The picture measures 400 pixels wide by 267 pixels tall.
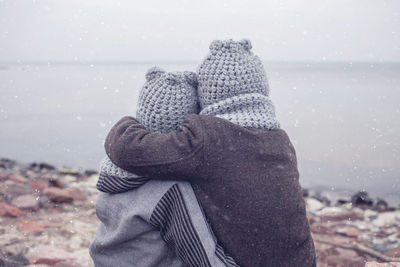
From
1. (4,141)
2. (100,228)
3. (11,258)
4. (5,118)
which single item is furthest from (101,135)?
(100,228)

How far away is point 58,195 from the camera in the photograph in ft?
20.3

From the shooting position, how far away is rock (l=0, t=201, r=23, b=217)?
526cm

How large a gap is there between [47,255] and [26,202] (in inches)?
73.3

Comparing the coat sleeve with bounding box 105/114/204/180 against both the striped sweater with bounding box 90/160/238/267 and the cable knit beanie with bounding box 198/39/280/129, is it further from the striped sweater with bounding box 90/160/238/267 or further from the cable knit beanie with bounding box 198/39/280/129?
the cable knit beanie with bounding box 198/39/280/129

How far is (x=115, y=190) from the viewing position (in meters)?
2.24

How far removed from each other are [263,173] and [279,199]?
125 millimetres

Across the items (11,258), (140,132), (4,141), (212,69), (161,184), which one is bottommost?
(4,141)

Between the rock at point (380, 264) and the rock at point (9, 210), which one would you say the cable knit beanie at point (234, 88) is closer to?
the rock at point (380, 264)

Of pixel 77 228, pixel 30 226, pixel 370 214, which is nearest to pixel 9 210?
pixel 30 226

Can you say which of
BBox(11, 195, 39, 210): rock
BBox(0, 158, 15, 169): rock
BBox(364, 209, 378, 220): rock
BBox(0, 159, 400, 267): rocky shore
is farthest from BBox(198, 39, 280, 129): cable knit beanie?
BBox(0, 158, 15, 169): rock

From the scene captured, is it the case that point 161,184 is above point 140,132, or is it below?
below

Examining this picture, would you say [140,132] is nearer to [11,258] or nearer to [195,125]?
[195,125]

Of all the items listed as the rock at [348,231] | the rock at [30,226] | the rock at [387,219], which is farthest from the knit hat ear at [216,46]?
the rock at [387,219]

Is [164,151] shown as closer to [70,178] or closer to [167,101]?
[167,101]
